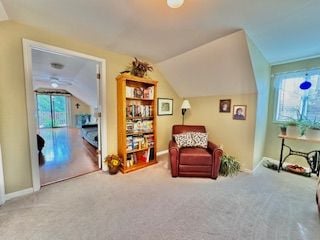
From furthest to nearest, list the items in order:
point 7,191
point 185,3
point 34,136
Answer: point 34,136
point 7,191
point 185,3

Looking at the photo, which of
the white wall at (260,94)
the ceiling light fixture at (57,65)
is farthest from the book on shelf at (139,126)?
the ceiling light fixture at (57,65)

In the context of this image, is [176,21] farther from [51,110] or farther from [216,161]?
[51,110]

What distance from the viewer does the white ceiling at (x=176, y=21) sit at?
60.6 inches

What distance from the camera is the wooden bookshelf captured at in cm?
278

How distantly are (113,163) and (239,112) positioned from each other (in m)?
2.63

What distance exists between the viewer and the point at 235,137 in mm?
3107

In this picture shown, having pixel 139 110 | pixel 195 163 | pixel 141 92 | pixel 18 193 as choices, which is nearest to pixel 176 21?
pixel 141 92

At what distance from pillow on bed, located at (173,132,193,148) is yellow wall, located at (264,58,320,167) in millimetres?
1913

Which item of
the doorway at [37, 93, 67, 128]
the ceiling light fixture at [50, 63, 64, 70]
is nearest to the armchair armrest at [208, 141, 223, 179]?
the ceiling light fixture at [50, 63, 64, 70]

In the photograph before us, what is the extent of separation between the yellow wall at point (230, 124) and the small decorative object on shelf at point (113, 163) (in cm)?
218

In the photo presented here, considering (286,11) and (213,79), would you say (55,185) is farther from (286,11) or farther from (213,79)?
(286,11)

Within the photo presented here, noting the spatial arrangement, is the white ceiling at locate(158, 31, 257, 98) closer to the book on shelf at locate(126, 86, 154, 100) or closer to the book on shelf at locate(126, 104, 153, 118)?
the book on shelf at locate(126, 86, 154, 100)

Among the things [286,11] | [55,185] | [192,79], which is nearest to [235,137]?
→ [192,79]

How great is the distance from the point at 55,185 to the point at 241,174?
3179 millimetres
